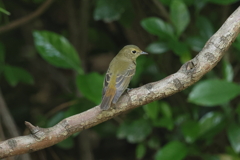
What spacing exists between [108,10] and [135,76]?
62 cm

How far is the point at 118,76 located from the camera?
2.77 m

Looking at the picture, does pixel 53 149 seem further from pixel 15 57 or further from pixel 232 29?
pixel 232 29

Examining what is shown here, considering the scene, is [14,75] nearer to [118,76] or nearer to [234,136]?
[118,76]

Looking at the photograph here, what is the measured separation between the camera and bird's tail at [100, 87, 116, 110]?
2242mm

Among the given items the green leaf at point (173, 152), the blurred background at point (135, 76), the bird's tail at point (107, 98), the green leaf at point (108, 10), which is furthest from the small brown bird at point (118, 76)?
the green leaf at point (173, 152)

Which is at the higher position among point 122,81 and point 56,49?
point 56,49

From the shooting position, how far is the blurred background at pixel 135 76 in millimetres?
3166

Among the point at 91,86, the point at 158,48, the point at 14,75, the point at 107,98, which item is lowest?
the point at 107,98

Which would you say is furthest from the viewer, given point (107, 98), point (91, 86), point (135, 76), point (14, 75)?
point (14, 75)

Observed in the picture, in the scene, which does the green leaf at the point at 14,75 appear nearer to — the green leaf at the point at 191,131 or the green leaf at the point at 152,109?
the green leaf at the point at 152,109

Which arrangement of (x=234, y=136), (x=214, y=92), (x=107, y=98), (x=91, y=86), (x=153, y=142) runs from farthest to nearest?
(x=153, y=142) < (x=234, y=136) < (x=91, y=86) < (x=214, y=92) < (x=107, y=98)

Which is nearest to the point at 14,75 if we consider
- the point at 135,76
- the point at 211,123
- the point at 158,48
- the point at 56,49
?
the point at 56,49

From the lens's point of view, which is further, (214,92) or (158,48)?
(158,48)

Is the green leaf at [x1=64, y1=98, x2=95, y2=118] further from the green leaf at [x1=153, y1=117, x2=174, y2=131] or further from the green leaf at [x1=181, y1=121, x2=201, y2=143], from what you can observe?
the green leaf at [x1=181, y1=121, x2=201, y2=143]
